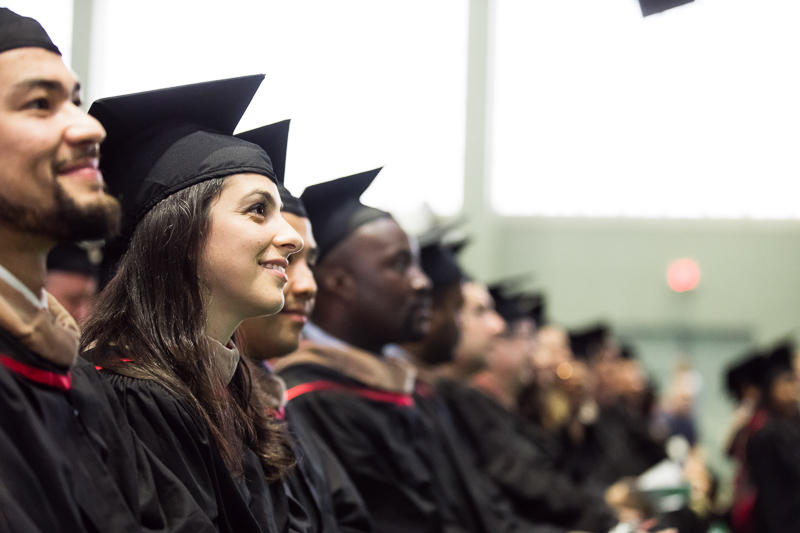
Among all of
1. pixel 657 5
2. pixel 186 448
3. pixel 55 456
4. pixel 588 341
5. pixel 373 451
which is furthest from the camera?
pixel 588 341

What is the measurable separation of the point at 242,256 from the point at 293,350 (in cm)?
77

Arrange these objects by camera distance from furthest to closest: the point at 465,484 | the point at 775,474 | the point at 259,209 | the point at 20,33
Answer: the point at 775,474
the point at 465,484
the point at 259,209
the point at 20,33

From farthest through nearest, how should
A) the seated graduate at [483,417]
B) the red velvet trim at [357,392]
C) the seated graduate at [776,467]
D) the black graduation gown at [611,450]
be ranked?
1. the black graduation gown at [611,450]
2. the seated graduate at [776,467]
3. the seated graduate at [483,417]
4. the red velvet trim at [357,392]

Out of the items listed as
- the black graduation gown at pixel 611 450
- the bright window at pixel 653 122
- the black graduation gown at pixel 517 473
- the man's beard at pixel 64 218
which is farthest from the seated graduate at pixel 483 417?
the bright window at pixel 653 122

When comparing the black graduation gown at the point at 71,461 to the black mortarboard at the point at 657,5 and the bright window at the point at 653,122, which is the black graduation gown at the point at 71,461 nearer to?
the black mortarboard at the point at 657,5

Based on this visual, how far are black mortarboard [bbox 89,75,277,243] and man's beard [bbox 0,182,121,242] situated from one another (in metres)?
0.59

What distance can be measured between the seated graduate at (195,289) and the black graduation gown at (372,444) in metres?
0.96

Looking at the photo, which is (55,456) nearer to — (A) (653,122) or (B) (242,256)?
(B) (242,256)

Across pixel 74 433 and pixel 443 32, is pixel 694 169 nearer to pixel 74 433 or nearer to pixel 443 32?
pixel 443 32

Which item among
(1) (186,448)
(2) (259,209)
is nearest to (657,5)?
(2) (259,209)

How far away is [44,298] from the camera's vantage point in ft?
5.70

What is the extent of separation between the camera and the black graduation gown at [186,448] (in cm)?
202

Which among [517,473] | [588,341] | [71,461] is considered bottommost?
[588,341]

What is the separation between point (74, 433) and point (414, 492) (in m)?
2.09
